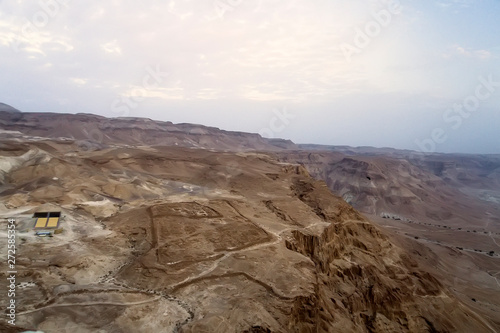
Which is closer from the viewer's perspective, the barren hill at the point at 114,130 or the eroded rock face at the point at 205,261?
the eroded rock face at the point at 205,261

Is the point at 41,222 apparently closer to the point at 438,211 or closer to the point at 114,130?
the point at 438,211

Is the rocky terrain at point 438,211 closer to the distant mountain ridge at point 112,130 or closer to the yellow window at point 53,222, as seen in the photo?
the distant mountain ridge at point 112,130

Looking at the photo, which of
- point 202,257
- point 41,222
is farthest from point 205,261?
point 41,222

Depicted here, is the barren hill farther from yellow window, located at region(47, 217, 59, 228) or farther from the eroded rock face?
yellow window, located at region(47, 217, 59, 228)

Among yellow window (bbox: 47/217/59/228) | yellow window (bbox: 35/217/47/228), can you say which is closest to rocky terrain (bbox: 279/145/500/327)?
yellow window (bbox: 47/217/59/228)

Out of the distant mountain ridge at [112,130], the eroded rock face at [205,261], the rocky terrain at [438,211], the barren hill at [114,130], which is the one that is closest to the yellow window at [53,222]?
the eroded rock face at [205,261]

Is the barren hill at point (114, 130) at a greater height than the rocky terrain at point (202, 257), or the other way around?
the barren hill at point (114, 130)
